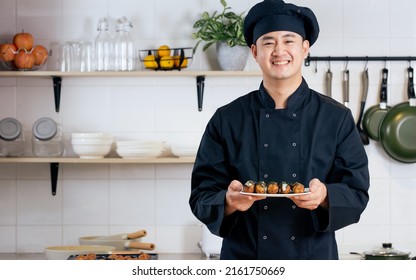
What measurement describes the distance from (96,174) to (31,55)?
2.02ft

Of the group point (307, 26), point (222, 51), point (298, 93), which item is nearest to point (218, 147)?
point (298, 93)

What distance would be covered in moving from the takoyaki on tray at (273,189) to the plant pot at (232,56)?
173cm

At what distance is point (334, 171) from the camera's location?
77.6 inches

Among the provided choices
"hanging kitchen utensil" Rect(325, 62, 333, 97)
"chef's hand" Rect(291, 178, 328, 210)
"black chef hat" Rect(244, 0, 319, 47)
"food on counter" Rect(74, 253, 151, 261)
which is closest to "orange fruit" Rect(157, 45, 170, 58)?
"hanging kitchen utensil" Rect(325, 62, 333, 97)

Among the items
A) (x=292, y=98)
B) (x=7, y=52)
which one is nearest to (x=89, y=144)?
(x=7, y=52)

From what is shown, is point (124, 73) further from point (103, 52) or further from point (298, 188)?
point (298, 188)

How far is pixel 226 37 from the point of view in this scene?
3568 mm

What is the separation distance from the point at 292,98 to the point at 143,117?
1826 millimetres

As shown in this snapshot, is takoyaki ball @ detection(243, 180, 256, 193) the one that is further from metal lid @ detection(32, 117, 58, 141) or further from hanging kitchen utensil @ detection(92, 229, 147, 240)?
metal lid @ detection(32, 117, 58, 141)

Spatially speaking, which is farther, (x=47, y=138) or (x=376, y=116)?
(x=376, y=116)

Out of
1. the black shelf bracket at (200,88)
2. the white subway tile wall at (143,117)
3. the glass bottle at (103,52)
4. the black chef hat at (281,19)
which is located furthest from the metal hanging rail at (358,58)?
the black chef hat at (281,19)

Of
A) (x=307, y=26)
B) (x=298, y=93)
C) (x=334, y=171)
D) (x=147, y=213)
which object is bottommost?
(x=147, y=213)
